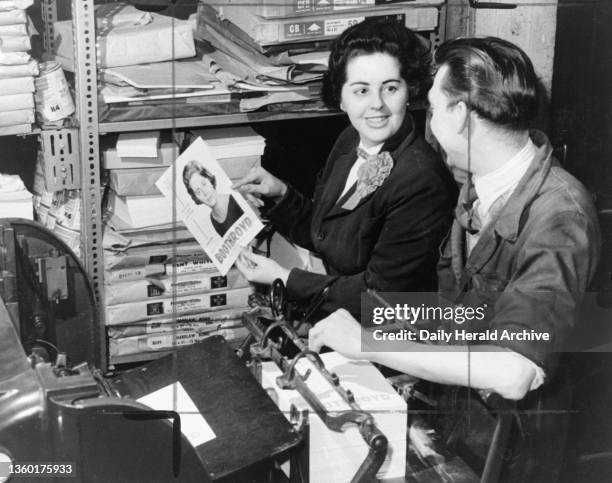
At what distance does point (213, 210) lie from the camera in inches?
107

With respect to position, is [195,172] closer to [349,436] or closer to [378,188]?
[378,188]

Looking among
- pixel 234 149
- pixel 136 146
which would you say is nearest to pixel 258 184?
pixel 234 149

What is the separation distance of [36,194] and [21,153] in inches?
10.9

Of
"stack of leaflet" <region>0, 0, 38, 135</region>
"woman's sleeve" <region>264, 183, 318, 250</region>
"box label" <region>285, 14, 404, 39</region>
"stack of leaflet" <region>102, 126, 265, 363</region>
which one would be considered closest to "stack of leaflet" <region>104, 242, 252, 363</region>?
"stack of leaflet" <region>102, 126, 265, 363</region>

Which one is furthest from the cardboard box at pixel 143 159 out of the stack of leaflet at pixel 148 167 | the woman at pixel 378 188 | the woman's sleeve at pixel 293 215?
the woman at pixel 378 188

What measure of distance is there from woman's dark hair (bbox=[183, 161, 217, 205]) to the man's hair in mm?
861

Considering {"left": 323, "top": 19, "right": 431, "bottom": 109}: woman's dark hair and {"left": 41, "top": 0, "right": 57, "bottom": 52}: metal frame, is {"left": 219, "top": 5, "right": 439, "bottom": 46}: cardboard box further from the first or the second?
{"left": 41, "top": 0, "right": 57, "bottom": 52}: metal frame

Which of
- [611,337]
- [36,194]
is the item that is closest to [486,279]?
[611,337]

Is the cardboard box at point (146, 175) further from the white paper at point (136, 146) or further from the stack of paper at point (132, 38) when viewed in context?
the stack of paper at point (132, 38)

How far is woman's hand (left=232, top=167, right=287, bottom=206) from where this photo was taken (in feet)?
8.96

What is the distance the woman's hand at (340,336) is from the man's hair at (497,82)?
587 millimetres

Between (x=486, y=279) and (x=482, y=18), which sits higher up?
(x=482, y=18)

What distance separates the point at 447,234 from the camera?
7.88 ft

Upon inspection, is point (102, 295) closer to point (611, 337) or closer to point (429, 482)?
point (429, 482)
